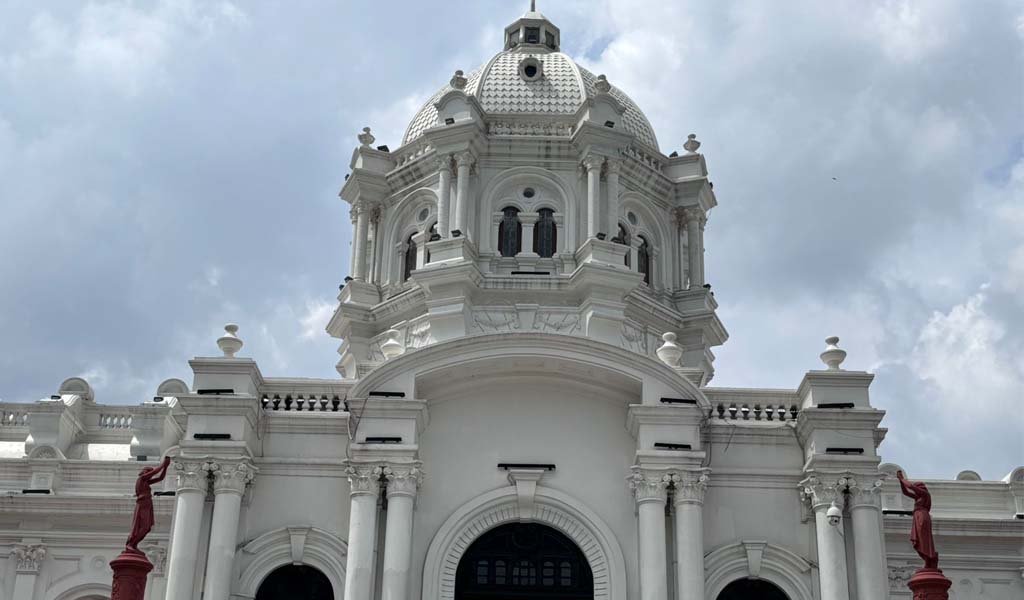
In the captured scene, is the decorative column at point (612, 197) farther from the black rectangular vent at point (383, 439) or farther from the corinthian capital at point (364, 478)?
the corinthian capital at point (364, 478)

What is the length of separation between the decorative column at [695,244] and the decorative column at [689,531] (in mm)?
15012

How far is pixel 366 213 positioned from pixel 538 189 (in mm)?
5673

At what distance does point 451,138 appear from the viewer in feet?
131

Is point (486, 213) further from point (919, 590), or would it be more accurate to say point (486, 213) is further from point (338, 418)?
point (919, 590)

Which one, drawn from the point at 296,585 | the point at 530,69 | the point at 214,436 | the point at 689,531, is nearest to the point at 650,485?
the point at 689,531

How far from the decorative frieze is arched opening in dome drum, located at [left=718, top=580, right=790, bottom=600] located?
15749mm

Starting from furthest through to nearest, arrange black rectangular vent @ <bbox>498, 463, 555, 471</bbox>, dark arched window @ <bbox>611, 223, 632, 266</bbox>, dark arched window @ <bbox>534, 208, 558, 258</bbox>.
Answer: dark arched window @ <bbox>611, 223, 632, 266</bbox>
dark arched window @ <bbox>534, 208, 558, 258</bbox>
black rectangular vent @ <bbox>498, 463, 555, 471</bbox>

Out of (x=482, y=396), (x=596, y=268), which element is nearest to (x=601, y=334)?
(x=596, y=268)

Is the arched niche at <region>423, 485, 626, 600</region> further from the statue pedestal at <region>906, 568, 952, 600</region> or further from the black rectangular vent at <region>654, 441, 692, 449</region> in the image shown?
the statue pedestal at <region>906, 568, 952, 600</region>

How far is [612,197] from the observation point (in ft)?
129

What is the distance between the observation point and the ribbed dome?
4181cm

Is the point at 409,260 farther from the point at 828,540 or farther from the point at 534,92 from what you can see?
the point at 828,540

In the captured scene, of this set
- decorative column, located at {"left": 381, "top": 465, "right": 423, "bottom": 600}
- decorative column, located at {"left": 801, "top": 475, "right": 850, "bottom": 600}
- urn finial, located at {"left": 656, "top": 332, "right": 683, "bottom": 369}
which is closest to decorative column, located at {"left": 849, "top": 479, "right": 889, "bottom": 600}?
decorative column, located at {"left": 801, "top": 475, "right": 850, "bottom": 600}

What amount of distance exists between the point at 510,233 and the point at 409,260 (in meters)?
3.34
